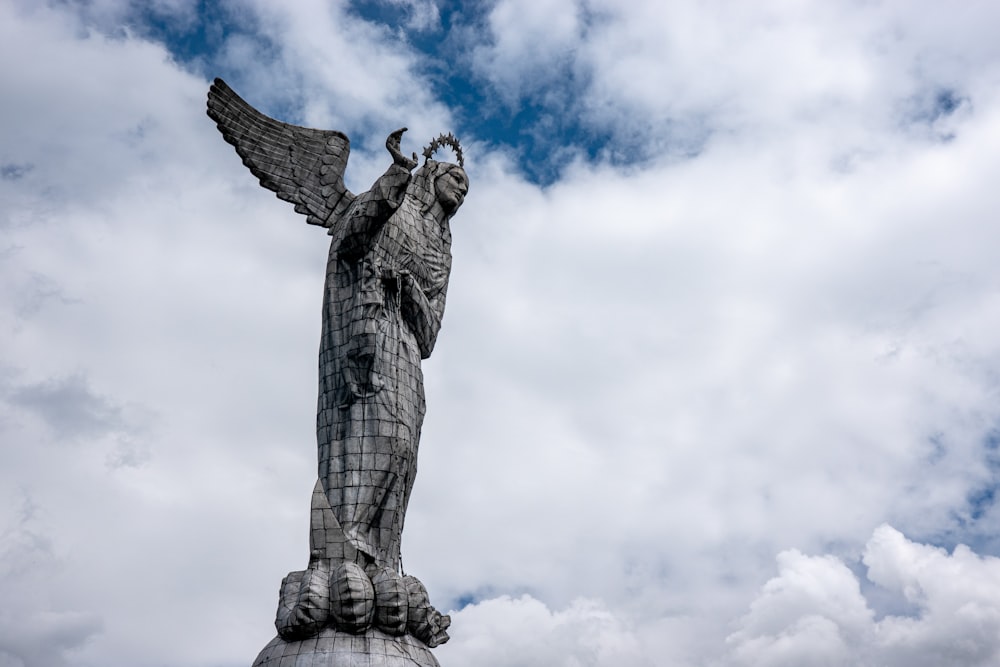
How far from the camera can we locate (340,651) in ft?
48.8

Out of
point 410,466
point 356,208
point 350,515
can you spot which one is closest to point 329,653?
point 350,515

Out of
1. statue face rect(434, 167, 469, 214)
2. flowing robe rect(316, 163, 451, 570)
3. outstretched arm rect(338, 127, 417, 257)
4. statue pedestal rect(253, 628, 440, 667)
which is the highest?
statue face rect(434, 167, 469, 214)

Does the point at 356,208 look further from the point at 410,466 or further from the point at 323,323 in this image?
the point at 410,466

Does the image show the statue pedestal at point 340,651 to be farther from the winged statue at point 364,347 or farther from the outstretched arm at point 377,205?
the outstretched arm at point 377,205

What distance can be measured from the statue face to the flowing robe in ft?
4.13

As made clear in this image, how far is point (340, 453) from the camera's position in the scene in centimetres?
1639

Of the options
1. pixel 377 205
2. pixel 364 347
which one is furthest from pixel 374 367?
pixel 377 205

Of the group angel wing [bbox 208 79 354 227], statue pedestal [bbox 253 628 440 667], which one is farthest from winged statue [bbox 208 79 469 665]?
statue pedestal [bbox 253 628 440 667]

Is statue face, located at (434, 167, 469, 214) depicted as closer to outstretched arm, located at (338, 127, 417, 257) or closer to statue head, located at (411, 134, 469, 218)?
statue head, located at (411, 134, 469, 218)

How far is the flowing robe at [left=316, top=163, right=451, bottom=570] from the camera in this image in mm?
16234

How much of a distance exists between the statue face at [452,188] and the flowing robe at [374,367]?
1258mm

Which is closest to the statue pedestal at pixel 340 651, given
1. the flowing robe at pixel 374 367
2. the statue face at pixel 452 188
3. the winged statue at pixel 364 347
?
the winged statue at pixel 364 347

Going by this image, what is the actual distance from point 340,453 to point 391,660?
3062 millimetres

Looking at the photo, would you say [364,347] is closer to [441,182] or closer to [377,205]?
[377,205]
